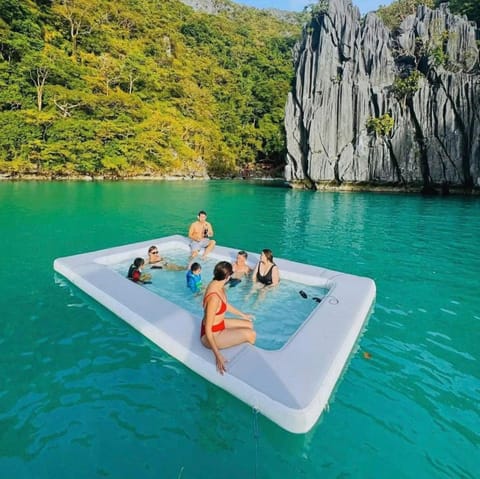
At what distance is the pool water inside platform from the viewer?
5383 mm

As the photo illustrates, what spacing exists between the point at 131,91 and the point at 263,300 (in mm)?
52231

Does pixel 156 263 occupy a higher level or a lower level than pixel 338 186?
lower

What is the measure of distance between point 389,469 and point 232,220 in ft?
48.0

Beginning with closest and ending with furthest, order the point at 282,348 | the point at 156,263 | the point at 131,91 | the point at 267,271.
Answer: the point at 282,348 → the point at 267,271 → the point at 156,263 → the point at 131,91

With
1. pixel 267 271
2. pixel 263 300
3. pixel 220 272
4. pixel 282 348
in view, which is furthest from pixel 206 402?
pixel 267 271

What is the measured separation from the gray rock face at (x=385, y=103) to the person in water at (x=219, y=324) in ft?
109

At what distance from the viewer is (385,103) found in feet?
112

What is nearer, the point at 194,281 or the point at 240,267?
the point at 194,281

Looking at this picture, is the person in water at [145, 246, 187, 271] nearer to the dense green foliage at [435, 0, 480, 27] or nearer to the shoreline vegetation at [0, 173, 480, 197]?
the shoreline vegetation at [0, 173, 480, 197]

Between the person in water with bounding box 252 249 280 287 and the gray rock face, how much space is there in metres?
30.5

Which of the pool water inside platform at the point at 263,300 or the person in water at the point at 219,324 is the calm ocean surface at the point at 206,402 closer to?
the person in water at the point at 219,324

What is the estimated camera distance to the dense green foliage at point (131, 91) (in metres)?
39.2

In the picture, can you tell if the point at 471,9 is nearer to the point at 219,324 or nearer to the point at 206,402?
the point at 219,324

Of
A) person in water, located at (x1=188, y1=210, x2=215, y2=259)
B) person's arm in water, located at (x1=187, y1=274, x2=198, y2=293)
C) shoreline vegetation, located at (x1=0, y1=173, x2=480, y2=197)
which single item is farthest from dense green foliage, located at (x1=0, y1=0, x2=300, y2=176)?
person's arm in water, located at (x1=187, y1=274, x2=198, y2=293)
